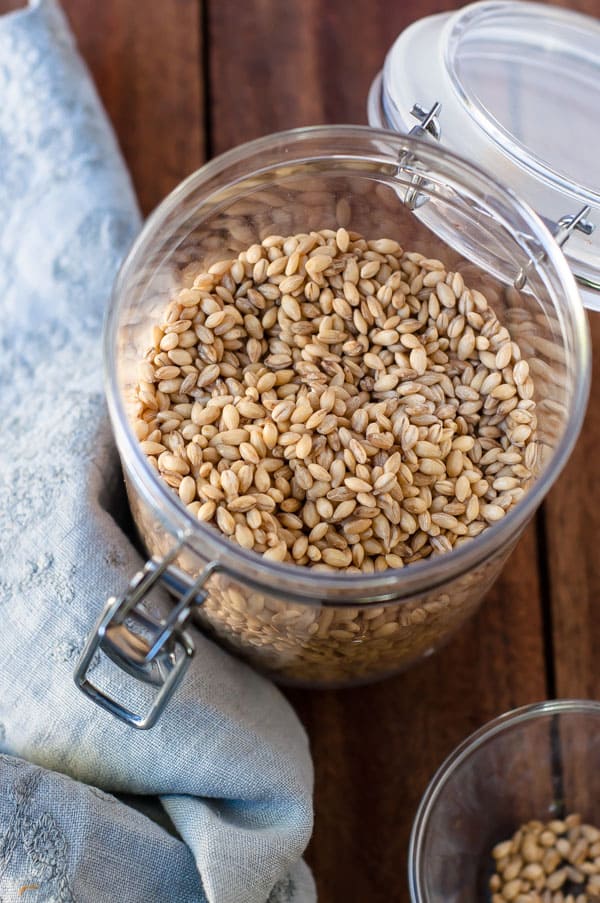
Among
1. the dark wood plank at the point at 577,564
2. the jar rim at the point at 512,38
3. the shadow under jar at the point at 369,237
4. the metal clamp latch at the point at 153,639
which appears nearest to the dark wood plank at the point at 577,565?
the dark wood plank at the point at 577,564

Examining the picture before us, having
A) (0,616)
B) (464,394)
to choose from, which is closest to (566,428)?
(464,394)

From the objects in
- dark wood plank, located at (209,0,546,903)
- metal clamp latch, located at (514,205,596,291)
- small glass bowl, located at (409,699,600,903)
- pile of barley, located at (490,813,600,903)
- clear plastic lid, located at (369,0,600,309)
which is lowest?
pile of barley, located at (490,813,600,903)

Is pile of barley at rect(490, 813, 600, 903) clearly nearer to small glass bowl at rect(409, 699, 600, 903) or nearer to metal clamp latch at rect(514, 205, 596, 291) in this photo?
small glass bowl at rect(409, 699, 600, 903)

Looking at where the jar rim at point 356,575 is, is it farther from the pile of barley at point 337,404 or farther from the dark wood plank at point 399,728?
the dark wood plank at point 399,728

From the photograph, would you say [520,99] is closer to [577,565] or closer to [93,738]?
[577,565]

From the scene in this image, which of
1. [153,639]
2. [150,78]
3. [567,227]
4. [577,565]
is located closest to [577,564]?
[577,565]

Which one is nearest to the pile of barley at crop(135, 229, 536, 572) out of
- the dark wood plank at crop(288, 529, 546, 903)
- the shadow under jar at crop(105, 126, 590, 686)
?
the shadow under jar at crop(105, 126, 590, 686)

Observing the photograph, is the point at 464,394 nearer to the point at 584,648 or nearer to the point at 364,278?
the point at 364,278
